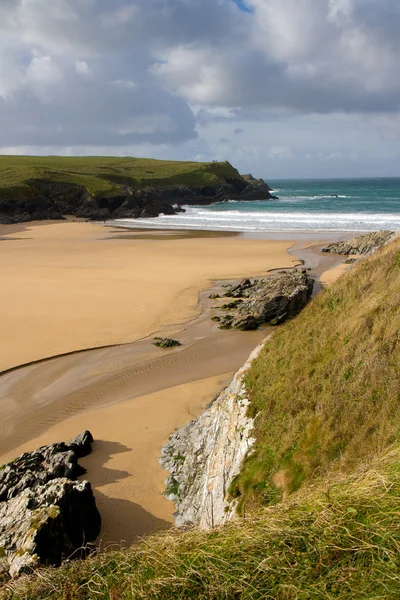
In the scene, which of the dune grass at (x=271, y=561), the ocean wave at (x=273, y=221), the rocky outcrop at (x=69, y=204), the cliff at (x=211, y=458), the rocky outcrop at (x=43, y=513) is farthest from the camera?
the rocky outcrop at (x=69, y=204)

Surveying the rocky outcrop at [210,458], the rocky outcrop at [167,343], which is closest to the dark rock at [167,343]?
the rocky outcrop at [167,343]

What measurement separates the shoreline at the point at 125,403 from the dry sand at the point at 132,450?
0.07 feet

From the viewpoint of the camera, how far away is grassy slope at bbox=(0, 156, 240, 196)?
3467 inches

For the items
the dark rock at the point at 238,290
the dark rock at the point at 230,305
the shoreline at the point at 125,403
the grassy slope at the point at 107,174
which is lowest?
the shoreline at the point at 125,403

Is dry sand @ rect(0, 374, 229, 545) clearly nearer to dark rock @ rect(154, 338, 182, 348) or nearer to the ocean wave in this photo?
dark rock @ rect(154, 338, 182, 348)

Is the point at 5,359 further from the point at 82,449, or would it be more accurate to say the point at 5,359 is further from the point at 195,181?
the point at 195,181

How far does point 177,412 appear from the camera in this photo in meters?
13.9

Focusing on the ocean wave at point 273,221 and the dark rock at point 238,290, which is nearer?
the dark rock at point 238,290

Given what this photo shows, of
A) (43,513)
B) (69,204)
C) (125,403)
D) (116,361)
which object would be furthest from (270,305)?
(69,204)

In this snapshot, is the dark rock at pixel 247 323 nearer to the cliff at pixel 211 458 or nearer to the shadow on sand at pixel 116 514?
the cliff at pixel 211 458

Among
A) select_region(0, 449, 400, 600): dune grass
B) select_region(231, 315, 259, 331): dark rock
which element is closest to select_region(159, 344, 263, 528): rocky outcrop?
select_region(0, 449, 400, 600): dune grass

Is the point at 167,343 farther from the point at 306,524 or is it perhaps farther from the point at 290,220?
the point at 290,220

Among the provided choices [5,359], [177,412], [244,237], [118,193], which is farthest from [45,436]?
[118,193]

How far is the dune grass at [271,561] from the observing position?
12.2 feet
